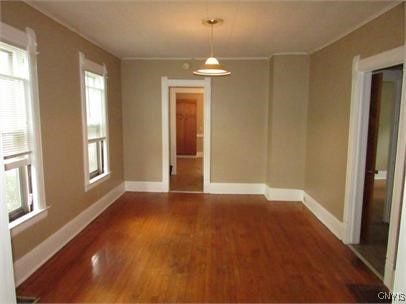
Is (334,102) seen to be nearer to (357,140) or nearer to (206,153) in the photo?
(357,140)

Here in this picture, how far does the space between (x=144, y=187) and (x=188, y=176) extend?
159cm

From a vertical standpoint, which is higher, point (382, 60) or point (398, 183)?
point (382, 60)

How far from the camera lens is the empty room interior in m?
2.52

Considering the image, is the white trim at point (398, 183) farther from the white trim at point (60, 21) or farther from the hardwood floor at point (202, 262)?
the white trim at point (60, 21)

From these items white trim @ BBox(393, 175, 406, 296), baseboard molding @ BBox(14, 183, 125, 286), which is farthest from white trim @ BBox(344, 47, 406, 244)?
baseboard molding @ BBox(14, 183, 125, 286)

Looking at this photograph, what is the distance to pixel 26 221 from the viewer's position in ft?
8.59

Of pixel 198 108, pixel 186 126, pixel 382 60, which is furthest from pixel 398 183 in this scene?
pixel 198 108

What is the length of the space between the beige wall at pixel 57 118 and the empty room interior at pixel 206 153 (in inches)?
0.8

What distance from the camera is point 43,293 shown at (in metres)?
2.42

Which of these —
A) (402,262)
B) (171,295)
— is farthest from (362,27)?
(171,295)

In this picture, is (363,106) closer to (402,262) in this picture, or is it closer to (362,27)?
(362,27)

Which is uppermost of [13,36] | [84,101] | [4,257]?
[13,36]

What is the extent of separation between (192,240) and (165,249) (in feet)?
1.28

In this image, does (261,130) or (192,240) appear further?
(261,130)
